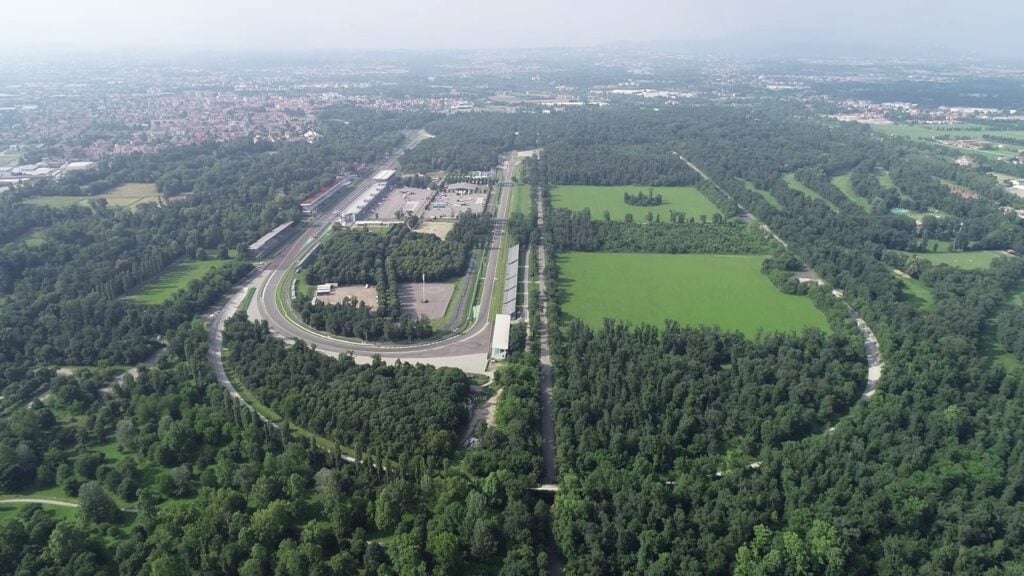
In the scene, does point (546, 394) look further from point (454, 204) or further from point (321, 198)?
point (321, 198)

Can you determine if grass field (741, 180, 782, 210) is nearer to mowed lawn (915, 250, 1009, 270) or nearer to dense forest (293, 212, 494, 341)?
mowed lawn (915, 250, 1009, 270)

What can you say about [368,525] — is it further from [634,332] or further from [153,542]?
[634,332]

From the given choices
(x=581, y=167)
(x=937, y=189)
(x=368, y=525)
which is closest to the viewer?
(x=368, y=525)

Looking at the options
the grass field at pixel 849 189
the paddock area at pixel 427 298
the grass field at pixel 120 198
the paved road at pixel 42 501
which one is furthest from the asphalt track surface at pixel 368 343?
the grass field at pixel 849 189

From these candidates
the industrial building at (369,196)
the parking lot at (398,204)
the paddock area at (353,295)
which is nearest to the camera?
the paddock area at (353,295)

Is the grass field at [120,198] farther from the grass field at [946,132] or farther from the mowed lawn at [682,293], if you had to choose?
the grass field at [946,132]

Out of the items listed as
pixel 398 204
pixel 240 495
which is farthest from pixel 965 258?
pixel 240 495

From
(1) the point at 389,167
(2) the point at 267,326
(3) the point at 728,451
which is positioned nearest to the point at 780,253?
(3) the point at 728,451
